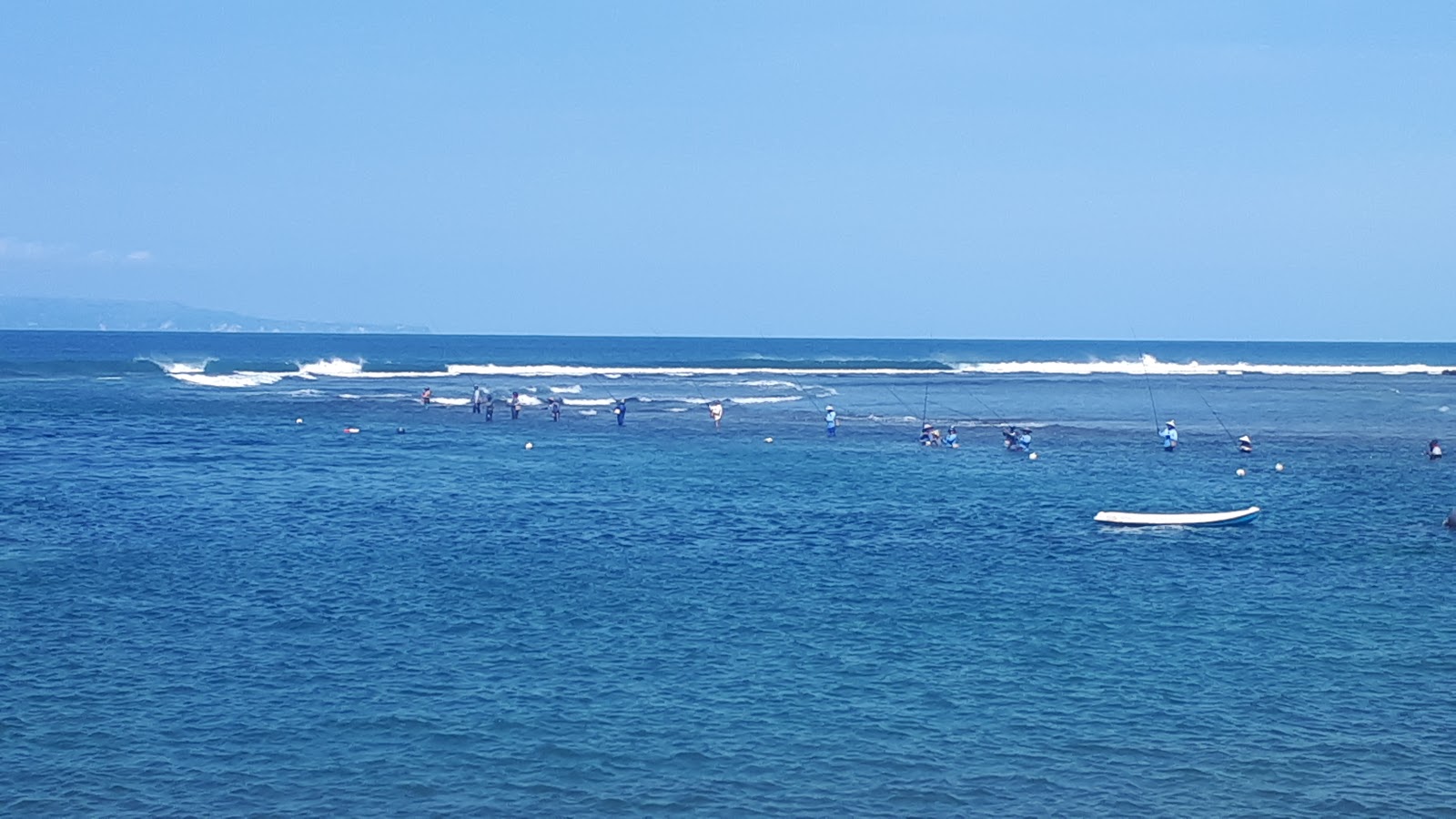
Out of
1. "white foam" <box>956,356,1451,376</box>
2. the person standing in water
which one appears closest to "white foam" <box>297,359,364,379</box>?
"white foam" <box>956,356,1451,376</box>

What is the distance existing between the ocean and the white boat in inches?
29.1

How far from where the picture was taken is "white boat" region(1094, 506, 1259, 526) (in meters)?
39.4

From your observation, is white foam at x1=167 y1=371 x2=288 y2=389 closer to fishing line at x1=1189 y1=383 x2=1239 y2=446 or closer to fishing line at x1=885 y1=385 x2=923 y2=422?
fishing line at x1=885 y1=385 x2=923 y2=422

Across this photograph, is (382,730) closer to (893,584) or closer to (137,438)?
(893,584)

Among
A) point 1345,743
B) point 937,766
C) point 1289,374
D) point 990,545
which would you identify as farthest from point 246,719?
point 1289,374

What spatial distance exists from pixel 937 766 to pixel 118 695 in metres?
12.3

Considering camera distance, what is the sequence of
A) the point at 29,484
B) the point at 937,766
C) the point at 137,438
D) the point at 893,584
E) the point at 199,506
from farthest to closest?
the point at 137,438 < the point at 29,484 < the point at 199,506 < the point at 893,584 < the point at 937,766

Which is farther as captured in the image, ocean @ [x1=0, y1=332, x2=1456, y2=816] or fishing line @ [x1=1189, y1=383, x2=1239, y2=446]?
fishing line @ [x1=1189, y1=383, x2=1239, y2=446]

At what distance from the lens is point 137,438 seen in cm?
6166

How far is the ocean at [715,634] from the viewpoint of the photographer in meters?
18.5

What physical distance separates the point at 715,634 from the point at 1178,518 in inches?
757

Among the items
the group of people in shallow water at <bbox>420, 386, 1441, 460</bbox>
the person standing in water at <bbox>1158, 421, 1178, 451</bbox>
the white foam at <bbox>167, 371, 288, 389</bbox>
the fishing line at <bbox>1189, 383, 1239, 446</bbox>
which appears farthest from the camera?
the white foam at <bbox>167, 371, 288, 389</bbox>

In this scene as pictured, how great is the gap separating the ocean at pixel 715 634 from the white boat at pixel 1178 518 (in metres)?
0.74

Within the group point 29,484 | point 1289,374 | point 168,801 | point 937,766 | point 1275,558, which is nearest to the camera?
point 168,801
